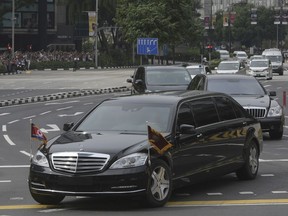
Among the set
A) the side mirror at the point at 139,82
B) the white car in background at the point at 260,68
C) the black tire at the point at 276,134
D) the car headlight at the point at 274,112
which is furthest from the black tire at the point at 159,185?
→ the white car in background at the point at 260,68

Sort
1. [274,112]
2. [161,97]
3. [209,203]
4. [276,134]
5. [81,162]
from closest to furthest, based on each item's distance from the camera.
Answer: [81,162], [209,203], [161,97], [274,112], [276,134]

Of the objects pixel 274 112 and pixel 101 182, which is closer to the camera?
pixel 101 182

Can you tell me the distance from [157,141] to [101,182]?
920 mm

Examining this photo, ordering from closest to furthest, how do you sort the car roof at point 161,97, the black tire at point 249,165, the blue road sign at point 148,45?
the car roof at point 161,97 → the black tire at point 249,165 → the blue road sign at point 148,45

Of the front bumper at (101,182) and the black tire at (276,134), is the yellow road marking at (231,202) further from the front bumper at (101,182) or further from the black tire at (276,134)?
the black tire at (276,134)

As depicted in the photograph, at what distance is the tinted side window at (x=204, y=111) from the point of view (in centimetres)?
1120

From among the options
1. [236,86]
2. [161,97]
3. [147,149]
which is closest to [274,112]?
[236,86]

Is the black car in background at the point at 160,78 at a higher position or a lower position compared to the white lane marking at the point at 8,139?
higher

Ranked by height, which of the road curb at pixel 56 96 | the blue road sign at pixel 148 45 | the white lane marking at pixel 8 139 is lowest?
the road curb at pixel 56 96

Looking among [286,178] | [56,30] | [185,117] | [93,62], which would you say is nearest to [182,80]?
[286,178]

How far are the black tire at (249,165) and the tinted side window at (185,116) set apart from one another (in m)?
1.72

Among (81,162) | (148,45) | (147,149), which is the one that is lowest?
Answer: (81,162)

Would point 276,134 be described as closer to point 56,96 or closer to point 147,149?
point 147,149

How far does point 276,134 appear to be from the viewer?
18.9 meters
